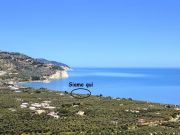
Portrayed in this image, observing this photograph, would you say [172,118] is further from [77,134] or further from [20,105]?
[20,105]

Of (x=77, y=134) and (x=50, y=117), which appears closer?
(x=77, y=134)

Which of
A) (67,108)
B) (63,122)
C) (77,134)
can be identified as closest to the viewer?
(77,134)

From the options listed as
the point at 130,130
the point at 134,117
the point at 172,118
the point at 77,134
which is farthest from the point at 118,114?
the point at 77,134

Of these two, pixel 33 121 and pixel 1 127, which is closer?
pixel 1 127

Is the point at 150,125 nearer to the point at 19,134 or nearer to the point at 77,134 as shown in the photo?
the point at 77,134

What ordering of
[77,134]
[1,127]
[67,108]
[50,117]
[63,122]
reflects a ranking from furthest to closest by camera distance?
[67,108]
[50,117]
[63,122]
[1,127]
[77,134]

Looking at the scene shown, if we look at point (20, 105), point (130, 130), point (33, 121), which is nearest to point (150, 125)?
point (130, 130)
